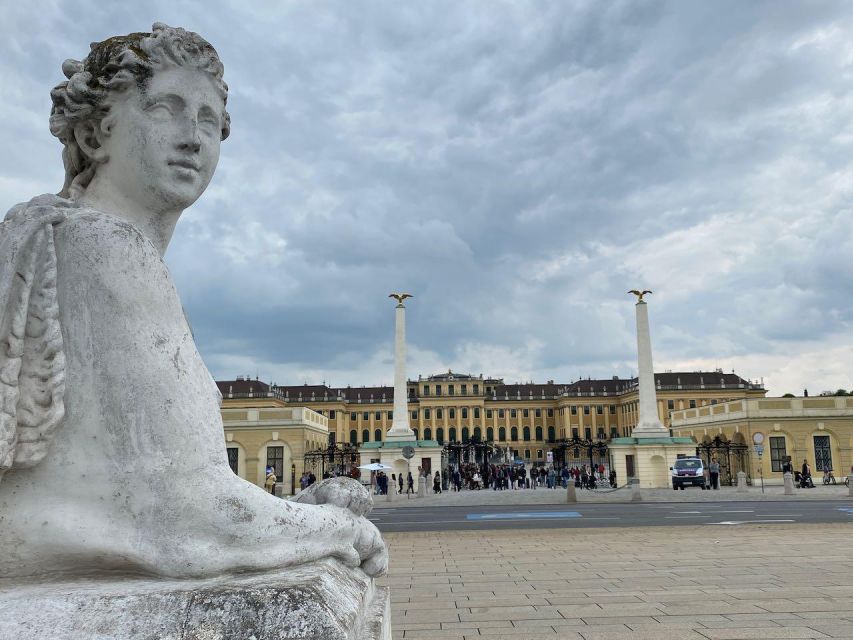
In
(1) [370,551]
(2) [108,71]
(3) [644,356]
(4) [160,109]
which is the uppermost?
(3) [644,356]

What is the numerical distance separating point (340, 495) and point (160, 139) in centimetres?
115

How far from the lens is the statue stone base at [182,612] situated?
135cm

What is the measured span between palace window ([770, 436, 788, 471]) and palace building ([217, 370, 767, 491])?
182 feet

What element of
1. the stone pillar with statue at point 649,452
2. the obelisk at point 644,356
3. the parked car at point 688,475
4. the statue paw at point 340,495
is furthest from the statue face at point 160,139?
the obelisk at point 644,356

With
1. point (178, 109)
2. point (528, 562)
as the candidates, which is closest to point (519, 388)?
point (528, 562)

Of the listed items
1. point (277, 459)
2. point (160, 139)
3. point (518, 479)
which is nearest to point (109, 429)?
point (160, 139)

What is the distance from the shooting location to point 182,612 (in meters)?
1.38

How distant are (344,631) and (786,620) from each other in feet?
15.7

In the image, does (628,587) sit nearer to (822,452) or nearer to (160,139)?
(160,139)

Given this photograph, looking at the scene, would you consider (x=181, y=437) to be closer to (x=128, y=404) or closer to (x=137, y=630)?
(x=128, y=404)

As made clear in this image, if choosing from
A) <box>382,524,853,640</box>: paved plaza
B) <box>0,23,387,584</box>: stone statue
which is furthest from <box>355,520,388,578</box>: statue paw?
<box>382,524,853,640</box>: paved plaza

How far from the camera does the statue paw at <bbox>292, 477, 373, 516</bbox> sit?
2.09 meters

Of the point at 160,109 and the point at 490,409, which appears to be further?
the point at 490,409

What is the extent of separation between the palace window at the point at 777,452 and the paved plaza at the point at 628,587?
116 ft
